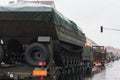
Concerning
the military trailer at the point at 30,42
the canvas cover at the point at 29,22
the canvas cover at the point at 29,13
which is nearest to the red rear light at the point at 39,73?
the military trailer at the point at 30,42

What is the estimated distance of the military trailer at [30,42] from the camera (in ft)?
45.6

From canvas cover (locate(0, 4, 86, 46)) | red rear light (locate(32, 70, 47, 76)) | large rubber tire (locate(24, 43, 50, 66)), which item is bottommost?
red rear light (locate(32, 70, 47, 76))

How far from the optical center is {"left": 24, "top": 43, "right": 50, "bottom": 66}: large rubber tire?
14.0m

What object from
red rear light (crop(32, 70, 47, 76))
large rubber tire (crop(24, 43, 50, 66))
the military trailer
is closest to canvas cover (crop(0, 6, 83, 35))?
the military trailer

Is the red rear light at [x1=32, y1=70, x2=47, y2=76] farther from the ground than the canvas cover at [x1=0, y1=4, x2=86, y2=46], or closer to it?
closer to it

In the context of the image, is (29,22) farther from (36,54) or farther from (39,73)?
(39,73)

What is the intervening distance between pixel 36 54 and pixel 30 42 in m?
0.64

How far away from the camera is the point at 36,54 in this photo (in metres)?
14.3

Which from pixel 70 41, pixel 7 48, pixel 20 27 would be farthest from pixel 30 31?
pixel 70 41

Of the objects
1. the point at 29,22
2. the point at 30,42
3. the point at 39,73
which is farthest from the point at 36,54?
the point at 29,22

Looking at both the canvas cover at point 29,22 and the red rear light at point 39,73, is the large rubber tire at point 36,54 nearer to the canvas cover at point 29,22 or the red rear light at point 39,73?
the red rear light at point 39,73

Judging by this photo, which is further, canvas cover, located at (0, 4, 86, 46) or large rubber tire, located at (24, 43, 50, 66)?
large rubber tire, located at (24, 43, 50, 66)

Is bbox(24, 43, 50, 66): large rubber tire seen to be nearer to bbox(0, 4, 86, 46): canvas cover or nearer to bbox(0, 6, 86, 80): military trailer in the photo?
bbox(0, 6, 86, 80): military trailer

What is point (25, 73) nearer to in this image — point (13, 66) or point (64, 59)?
point (13, 66)
